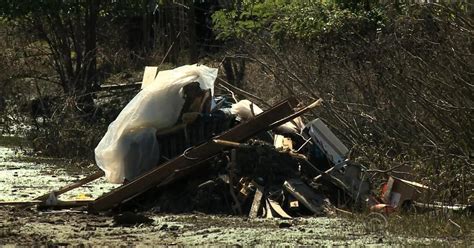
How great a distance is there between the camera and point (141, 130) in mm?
11953

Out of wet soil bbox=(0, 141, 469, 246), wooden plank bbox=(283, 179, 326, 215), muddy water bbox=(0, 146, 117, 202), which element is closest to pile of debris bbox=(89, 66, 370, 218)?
wooden plank bbox=(283, 179, 326, 215)

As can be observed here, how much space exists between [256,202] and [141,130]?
7.17ft

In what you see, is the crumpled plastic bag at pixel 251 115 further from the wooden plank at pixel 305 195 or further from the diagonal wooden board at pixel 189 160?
the wooden plank at pixel 305 195

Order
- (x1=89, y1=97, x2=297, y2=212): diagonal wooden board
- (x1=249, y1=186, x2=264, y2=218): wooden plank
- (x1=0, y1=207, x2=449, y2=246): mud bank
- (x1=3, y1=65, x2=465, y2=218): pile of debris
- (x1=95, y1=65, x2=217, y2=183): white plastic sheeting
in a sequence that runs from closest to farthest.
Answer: (x1=0, y1=207, x2=449, y2=246): mud bank → (x1=249, y1=186, x2=264, y2=218): wooden plank → (x1=3, y1=65, x2=465, y2=218): pile of debris → (x1=89, y1=97, x2=297, y2=212): diagonal wooden board → (x1=95, y1=65, x2=217, y2=183): white plastic sheeting

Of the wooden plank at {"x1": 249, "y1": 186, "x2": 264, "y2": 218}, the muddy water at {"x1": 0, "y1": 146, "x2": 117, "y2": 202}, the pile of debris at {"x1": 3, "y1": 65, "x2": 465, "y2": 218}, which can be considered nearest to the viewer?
the wooden plank at {"x1": 249, "y1": 186, "x2": 264, "y2": 218}

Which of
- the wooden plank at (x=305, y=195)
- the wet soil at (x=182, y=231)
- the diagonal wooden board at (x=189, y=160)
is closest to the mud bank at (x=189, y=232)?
the wet soil at (x=182, y=231)

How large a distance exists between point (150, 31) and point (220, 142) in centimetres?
2227

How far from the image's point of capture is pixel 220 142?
36.7ft

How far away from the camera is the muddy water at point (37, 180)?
41.5ft

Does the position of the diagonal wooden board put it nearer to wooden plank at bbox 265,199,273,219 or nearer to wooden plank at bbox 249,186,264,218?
wooden plank at bbox 249,186,264,218

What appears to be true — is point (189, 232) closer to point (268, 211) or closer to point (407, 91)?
point (268, 211)

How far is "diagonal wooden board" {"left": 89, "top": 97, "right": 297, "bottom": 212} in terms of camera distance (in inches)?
435

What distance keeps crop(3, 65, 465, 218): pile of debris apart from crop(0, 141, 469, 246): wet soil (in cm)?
39

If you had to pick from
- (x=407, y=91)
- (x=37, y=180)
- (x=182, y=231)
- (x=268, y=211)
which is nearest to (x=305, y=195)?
(x=268, y=211)
